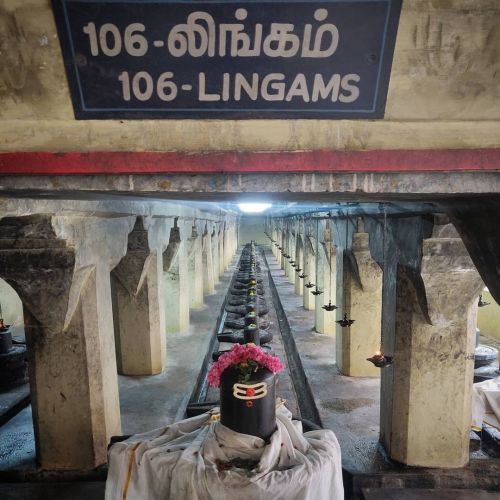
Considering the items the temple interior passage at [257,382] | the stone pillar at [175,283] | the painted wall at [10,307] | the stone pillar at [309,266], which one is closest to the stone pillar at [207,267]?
the stone pillar at [309,266]

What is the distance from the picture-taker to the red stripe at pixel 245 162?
99.3 inches

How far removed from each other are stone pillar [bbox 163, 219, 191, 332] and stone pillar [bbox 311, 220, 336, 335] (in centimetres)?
437

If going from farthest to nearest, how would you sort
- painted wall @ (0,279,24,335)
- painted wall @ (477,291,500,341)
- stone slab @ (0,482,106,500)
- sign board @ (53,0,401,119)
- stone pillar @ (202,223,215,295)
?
stone pillar @ (202,223,215,295) → painted wall @ (477,291,500,341) → painted wall @ (0,279,24,335) → stone slab @ (0,482,106,500) → sign board @ (53,0,401,119)

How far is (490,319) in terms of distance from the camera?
1559 centimetres

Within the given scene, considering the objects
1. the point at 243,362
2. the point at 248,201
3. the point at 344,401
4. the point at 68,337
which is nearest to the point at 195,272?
the point at 344,401

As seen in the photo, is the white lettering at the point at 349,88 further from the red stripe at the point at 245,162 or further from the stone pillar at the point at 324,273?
the stone pillar at the point at 324,273

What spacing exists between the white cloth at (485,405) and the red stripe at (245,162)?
659 centimetres

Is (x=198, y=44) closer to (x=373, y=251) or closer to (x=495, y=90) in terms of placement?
(x=495, y=90)

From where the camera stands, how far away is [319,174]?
2.59 m

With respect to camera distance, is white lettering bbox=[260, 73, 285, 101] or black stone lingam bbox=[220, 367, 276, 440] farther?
black stone lingam bbox=[220, 367, 276, 440]

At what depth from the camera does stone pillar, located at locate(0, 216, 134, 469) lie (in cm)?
573

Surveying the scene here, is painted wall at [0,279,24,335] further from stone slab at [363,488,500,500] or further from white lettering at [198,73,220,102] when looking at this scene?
white lettering at [198,73,220,102]

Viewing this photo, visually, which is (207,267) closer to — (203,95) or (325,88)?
(203,95)

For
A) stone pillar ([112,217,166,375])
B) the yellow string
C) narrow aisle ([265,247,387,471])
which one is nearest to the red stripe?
the yellow string
